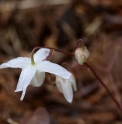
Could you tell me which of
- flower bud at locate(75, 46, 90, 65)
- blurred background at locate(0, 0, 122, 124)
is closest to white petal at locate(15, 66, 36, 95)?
flower bud at locate(75, 46, 90, 65)

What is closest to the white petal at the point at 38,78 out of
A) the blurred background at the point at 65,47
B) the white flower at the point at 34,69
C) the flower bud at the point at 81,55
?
the white flower at the point at 34,69

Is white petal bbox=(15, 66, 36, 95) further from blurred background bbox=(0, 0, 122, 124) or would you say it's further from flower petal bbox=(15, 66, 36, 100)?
blurred background bbox=(0, 0, 122, 124)

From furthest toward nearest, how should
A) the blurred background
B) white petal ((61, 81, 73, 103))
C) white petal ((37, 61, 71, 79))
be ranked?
the blurred background → white petal ((61, 81, 73, 103)) → white petal ((37, 61, 71, 79))

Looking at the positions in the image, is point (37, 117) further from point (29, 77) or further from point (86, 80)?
point (86, 80)

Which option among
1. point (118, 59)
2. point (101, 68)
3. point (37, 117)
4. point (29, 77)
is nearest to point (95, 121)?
point (101, 68)

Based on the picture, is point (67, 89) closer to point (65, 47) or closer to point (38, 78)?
point (38, 78)

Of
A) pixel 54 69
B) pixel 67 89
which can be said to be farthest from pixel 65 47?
pixel 54 69
